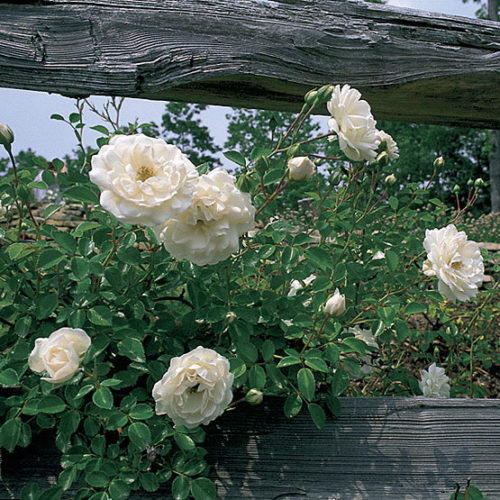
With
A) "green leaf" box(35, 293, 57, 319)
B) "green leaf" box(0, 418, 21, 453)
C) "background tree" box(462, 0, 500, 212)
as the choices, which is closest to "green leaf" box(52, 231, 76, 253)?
"green leaf" box(35, 293, 57, 319)

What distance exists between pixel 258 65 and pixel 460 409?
0.93 meters

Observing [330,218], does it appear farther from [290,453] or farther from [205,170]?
[290,453]

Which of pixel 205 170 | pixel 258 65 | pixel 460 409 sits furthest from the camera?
pixel 258 65

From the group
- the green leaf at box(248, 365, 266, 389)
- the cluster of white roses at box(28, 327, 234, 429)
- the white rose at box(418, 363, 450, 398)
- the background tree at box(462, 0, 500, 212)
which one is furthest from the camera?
the background tree at box(462, 0, 500, 212)

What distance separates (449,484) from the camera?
1.06 metres

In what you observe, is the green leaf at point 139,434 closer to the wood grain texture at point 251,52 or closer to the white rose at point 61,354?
the white rose at point 61,354

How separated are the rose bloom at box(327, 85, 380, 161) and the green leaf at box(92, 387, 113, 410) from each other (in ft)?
2.03

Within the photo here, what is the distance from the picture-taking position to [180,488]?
910mm

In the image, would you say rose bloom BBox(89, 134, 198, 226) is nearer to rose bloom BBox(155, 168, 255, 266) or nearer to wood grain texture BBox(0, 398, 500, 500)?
rose bloom BBox(155, 168, 255, 266)

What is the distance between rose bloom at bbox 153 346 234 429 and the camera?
850 millimetres

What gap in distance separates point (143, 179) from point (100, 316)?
0.30 m

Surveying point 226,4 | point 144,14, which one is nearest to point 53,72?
point 144,14

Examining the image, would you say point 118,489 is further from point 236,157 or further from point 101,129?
point 101,129

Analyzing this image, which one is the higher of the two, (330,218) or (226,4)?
(226,4)
